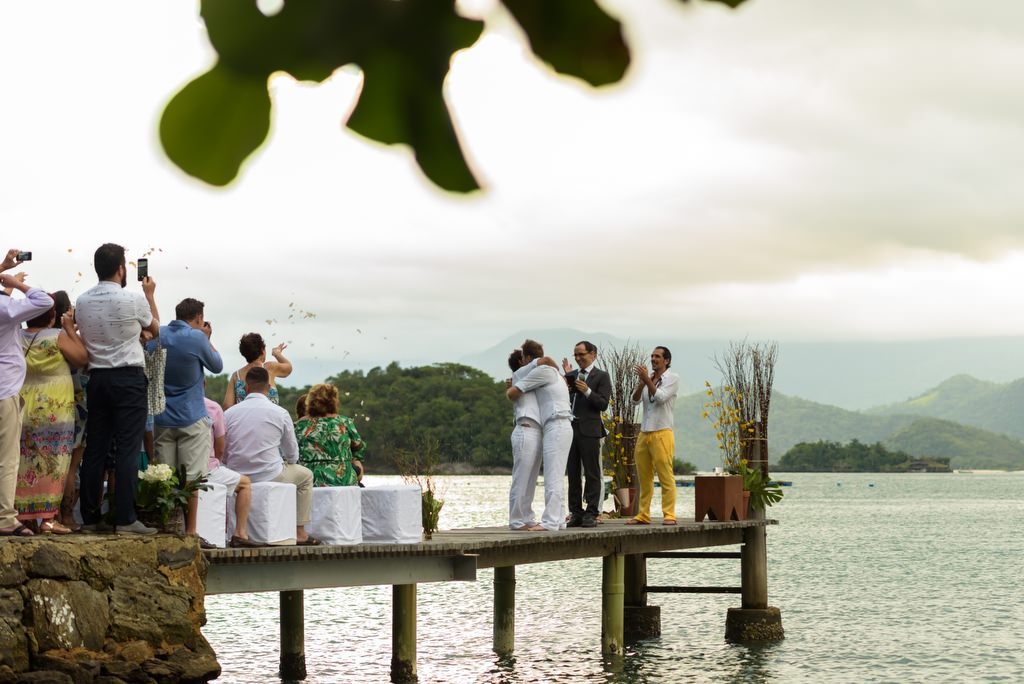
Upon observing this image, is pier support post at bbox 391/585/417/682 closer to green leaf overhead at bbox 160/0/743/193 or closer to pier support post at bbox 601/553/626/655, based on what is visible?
pier support post at bbox 601/553/626/655

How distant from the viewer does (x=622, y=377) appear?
20.5 metres

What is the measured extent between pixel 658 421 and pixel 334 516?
15.0 feet

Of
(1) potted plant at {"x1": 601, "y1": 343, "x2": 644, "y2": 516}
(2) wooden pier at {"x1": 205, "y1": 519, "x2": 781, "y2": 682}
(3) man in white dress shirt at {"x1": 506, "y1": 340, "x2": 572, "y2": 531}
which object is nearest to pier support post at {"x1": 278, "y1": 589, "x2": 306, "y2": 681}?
(2) wooden pier at {"x1": 205, "y1": 519, "x2": 781, "y2": 682}

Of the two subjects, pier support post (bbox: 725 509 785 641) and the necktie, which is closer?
the necktie

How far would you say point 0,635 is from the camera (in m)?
10.3

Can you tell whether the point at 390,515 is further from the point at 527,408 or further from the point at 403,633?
the point at 403,633

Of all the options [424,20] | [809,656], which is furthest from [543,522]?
[424,20]

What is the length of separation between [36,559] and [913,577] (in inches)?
1666

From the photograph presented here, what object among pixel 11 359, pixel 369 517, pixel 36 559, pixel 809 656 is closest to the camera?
pixel 11 359

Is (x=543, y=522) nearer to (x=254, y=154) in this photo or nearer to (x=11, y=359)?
(x=11, y=359)

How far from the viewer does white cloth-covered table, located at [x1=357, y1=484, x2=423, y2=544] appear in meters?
13.0

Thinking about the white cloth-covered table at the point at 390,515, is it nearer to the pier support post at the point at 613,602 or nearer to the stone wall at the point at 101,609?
the stone wall at the point at 101,609

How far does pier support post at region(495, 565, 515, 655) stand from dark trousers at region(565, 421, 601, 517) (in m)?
2.94

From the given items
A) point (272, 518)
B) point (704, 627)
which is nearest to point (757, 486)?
point (704, 627)
